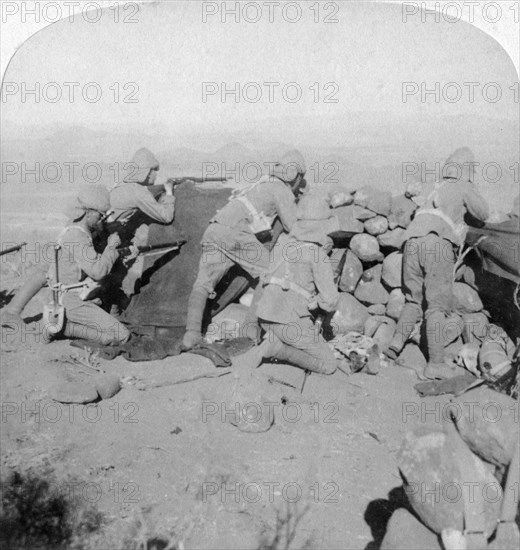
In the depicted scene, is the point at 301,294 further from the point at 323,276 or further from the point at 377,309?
the point at 377,309

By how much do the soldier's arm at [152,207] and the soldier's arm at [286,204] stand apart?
130 cm

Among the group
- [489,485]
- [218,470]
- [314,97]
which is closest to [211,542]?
[218,470]

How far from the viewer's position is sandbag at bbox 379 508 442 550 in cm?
281

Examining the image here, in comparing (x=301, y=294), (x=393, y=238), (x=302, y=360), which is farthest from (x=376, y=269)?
(x=302, y=360)

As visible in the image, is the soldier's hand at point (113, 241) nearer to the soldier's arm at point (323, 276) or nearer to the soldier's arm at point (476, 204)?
the soldier's arm at point (323, 276)

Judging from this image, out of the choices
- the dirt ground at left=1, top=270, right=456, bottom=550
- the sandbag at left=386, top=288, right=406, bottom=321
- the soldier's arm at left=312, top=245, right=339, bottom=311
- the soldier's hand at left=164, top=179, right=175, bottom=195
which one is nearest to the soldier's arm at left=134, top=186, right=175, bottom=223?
the soldier's hand at left=164, top=179, right=175, bottom=195

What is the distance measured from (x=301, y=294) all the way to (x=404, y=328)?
130 cm

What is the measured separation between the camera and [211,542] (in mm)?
3559

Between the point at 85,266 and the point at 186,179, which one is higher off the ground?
the point at 186,179

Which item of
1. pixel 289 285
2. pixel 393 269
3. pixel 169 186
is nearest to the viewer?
pixel 289 285

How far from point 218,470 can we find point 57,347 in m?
2.87

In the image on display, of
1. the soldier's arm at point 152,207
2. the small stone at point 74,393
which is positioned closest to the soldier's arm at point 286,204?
the soldier's arm at point 152,207

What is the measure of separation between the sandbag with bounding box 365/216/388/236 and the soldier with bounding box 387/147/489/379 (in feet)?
1.37

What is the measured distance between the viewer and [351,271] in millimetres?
6828
